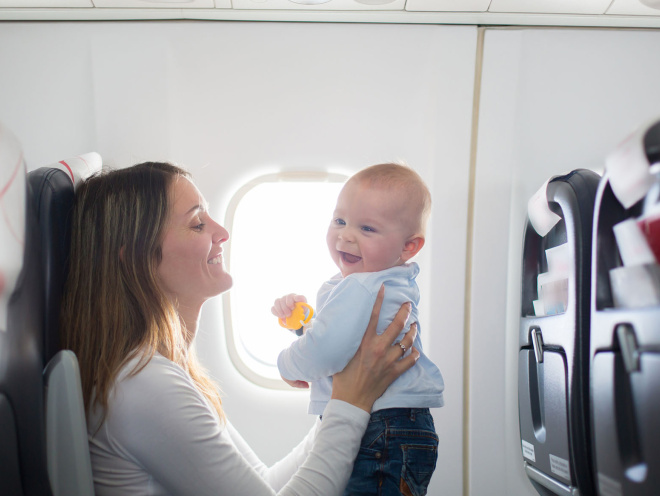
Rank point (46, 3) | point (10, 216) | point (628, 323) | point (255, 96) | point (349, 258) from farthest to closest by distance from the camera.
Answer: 1. point (255, 96)
2. point (46, 3)
3. point (349, 258)
4. point (628, 323)
5. point (10, 216)

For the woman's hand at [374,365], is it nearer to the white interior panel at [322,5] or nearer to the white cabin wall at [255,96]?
the white cabin wall at [255,96]

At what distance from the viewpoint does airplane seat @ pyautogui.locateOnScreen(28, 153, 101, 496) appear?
1074 millimetres

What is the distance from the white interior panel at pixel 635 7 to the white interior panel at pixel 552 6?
0.10 ft

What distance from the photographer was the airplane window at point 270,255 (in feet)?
6.25

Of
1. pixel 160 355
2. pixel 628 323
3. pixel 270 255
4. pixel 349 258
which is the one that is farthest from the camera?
pixel 270 255

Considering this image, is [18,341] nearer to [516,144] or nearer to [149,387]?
Result: [149,387]

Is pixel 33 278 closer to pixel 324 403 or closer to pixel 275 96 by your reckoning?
pixel 324 403

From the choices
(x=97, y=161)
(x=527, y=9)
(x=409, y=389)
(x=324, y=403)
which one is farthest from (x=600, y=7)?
(x=97, y=161)

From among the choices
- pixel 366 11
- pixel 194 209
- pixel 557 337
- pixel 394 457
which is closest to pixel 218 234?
pixel 194 209

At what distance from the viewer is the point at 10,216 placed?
35.6 inches

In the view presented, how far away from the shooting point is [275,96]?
6.13 feet

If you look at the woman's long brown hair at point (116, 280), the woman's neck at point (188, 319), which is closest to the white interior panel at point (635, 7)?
the woman's long brown hair at point (116, 280)

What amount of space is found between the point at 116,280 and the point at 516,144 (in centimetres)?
141

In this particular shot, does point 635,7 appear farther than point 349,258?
Yes
